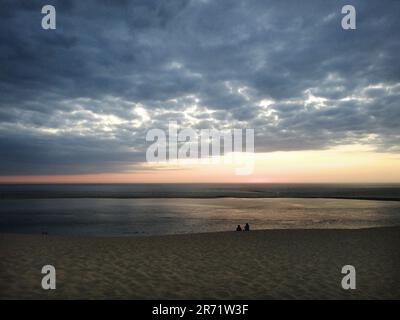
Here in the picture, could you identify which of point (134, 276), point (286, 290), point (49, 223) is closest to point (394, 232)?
point (286, 290)

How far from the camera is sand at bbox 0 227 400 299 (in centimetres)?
851

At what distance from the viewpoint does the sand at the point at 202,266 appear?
27.9 ft

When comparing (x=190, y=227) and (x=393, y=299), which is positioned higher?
(x=393, y=299)

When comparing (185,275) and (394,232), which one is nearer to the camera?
(185,275)

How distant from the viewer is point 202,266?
1124 cm

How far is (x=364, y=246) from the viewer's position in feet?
48.9

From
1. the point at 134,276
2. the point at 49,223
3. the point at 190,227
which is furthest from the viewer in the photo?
the point at 49,223
